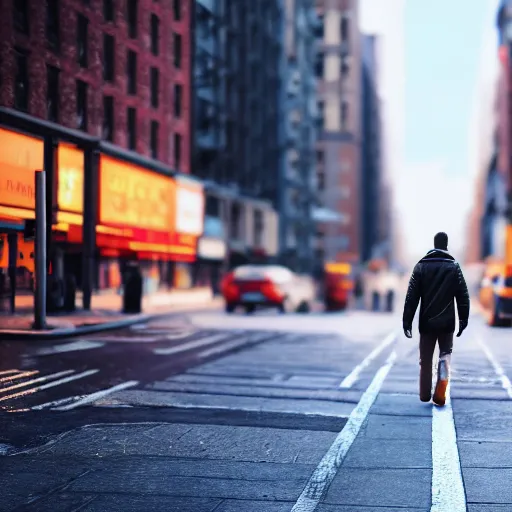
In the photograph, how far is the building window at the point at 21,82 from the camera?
94.1ft

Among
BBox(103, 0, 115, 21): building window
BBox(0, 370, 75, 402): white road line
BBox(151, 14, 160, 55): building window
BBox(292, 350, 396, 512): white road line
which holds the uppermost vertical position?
BBox(151, 14, 160, 55): building window

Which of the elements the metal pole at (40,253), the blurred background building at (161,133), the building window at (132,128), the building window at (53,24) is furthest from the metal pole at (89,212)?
the metal pole at (40,253)

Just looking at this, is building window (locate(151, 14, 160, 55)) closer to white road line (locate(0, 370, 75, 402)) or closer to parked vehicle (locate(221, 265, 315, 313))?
parked vehicle (locate(221, 265, 315, 313))

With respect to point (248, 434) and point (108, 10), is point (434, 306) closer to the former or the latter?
→ point (248, 434)

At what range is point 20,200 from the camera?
27.7 metres

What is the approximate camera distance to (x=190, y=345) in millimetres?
18281

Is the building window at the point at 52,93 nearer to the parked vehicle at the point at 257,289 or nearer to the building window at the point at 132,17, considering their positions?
the parked vehicle at the point at 257,289

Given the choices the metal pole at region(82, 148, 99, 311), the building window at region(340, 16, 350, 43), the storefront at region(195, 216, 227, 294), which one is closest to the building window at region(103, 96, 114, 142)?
the metal pole at region(82, 148, 99, 311)

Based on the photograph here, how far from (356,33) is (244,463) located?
116 metres

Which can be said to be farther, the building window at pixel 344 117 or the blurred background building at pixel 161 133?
the building window at pixel 344 117

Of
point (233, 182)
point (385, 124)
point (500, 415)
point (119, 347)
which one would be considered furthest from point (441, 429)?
point (385, 124)

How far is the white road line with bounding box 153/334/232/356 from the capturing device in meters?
16.9

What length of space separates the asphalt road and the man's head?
68.3 inches

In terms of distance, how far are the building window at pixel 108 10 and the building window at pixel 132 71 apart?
2.85 m
